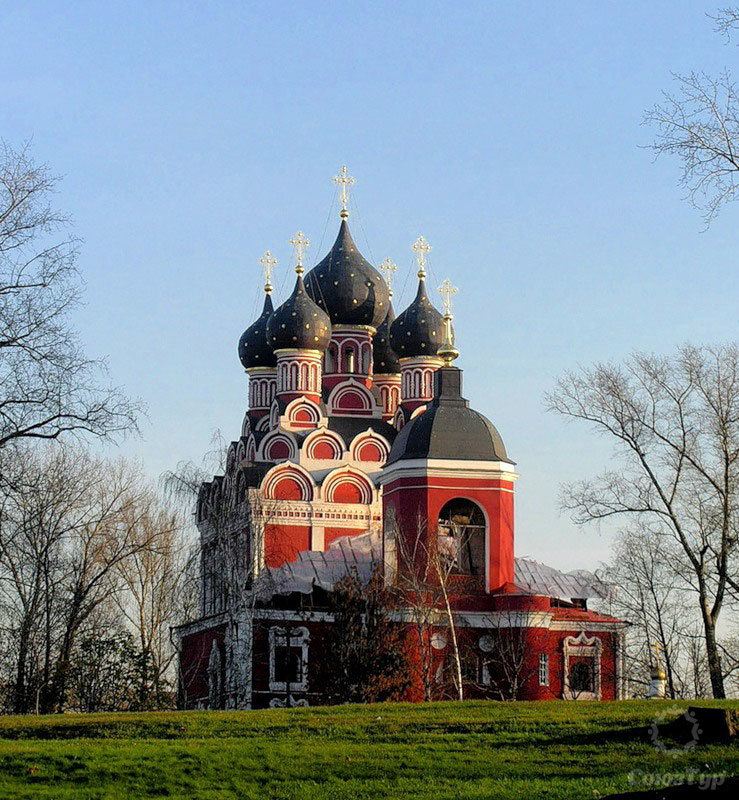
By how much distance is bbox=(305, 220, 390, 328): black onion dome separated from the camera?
4522 centimetres

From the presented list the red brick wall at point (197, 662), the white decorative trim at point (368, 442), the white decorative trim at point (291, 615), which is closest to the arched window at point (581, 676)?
the white decorative trim at point (291, 615)

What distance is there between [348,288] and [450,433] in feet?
43.1

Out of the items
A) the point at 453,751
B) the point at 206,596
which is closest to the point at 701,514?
the point at 453,751

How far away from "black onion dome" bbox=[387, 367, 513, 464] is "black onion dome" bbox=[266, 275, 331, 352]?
9707mm

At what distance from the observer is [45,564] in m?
32.0

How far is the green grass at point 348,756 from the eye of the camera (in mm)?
14789

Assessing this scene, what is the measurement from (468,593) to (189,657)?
788 centimetres

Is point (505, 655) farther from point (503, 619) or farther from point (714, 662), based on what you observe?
point (714, 662)

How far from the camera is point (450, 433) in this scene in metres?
33.0

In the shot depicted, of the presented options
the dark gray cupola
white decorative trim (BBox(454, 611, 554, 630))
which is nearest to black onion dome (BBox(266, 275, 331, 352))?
the dark gray cupola

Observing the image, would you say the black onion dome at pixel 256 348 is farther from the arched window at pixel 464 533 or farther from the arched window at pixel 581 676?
the arched window at pixel 581 676

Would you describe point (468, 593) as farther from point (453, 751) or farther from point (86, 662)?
point (453, 751)

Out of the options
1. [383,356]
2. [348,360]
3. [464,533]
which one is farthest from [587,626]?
[383,356]

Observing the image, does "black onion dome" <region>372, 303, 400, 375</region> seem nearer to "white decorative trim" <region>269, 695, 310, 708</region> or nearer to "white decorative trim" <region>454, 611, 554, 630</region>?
"white decorative trim" <region>454, 611, 554, 630</region>
